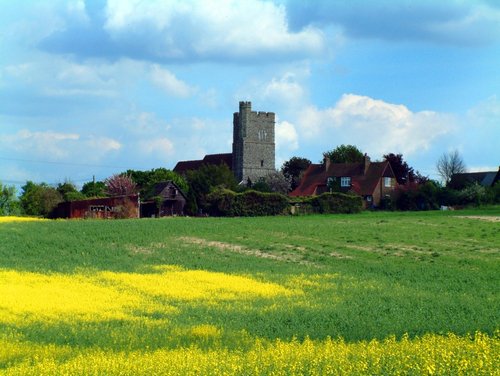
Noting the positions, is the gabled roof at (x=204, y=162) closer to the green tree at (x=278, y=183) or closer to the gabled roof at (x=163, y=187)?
the green tree at (x=278, y=183)

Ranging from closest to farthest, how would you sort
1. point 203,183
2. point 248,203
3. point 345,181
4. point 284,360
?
1. point 284,360
2. point 248,203
3. point 203,183
4. point 345,181

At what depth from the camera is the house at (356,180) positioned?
112625 mm

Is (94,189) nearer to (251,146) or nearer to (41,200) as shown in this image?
(41,200)

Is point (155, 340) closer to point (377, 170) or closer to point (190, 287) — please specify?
point (190, 287)

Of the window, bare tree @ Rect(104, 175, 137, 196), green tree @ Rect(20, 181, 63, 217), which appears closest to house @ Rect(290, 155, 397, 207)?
the window

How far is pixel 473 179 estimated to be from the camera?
124 meters

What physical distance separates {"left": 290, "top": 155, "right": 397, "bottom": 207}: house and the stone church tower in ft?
113

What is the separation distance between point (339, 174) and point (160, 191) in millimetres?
28903

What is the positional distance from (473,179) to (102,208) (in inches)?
2645

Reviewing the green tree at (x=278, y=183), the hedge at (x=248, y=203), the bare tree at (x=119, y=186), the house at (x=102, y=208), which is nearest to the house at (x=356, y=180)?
the green tree at (x=278, y=183)

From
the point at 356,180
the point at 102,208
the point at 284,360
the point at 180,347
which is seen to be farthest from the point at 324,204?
the point at 284,360

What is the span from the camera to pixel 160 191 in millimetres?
107500

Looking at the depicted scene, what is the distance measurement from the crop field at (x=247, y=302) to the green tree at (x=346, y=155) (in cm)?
10161

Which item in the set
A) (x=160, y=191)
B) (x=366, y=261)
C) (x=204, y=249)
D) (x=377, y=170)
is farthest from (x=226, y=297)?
(x=377, y=170)
